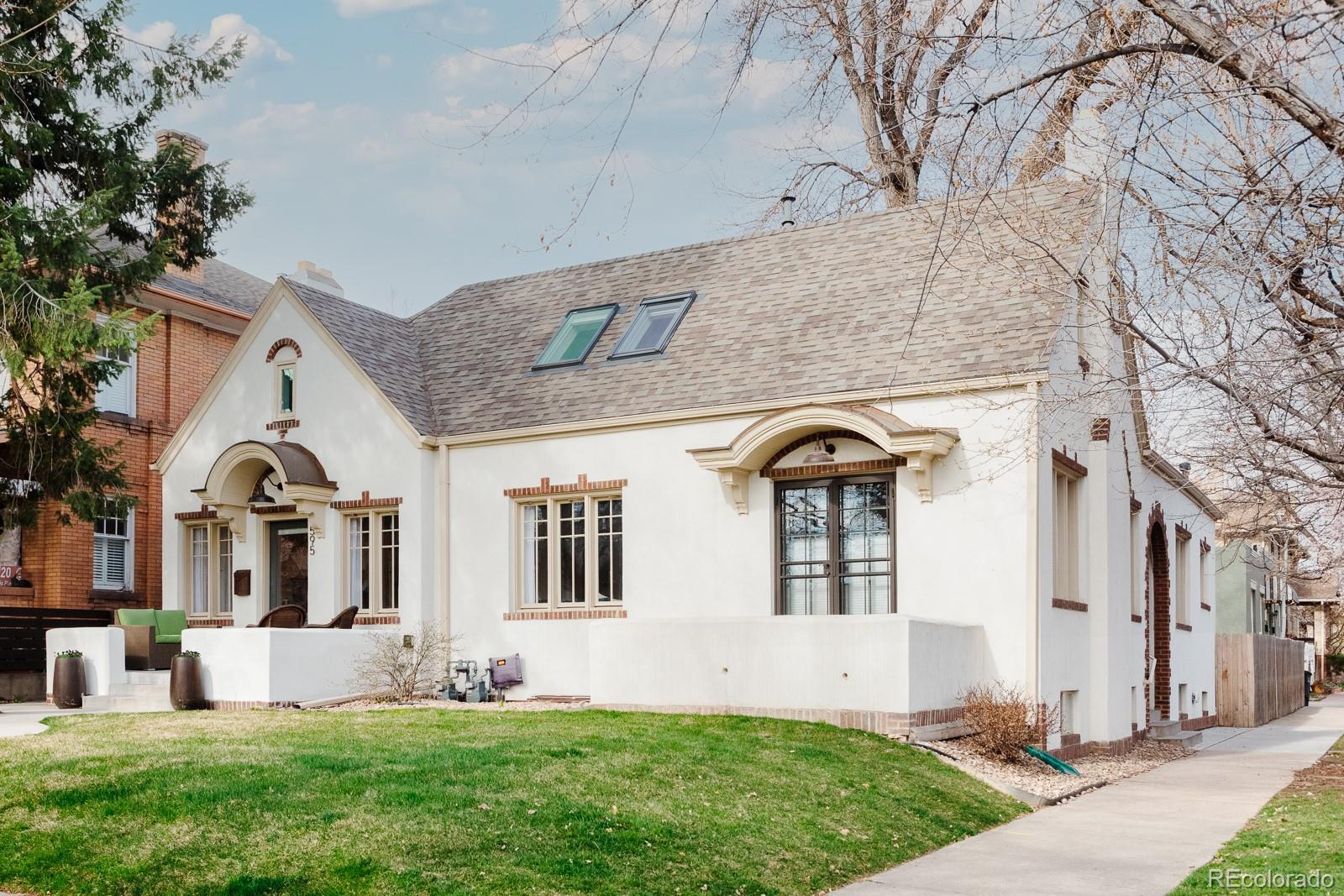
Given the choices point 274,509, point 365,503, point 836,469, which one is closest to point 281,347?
point 274,509

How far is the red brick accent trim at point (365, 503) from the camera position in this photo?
769 inches

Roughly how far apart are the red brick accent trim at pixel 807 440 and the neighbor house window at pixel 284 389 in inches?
321

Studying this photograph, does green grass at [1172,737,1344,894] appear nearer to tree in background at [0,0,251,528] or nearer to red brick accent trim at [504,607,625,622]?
red brick accent trim at [504,607,625,622]

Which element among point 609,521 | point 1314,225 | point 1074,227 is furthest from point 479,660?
point 1314,225

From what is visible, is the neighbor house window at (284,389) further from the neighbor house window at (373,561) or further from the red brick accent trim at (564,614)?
the red brick accent trim at (564,614)

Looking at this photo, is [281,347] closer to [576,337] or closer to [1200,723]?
[576,337]

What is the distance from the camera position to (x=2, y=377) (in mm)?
23609

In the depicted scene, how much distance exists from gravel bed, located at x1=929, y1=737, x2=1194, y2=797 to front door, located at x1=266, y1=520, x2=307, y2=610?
35.3 feet

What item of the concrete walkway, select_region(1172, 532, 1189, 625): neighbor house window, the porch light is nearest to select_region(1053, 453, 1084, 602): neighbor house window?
the concrete walkway

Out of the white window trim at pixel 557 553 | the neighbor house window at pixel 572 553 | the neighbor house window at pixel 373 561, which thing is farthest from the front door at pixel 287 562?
the neighbor house window at pixel 572 553

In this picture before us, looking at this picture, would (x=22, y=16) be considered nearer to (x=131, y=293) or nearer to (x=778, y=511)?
(x=131, y=293)

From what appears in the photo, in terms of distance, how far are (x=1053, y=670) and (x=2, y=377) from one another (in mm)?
18878

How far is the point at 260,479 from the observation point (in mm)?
20641

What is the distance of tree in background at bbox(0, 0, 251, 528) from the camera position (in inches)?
579
